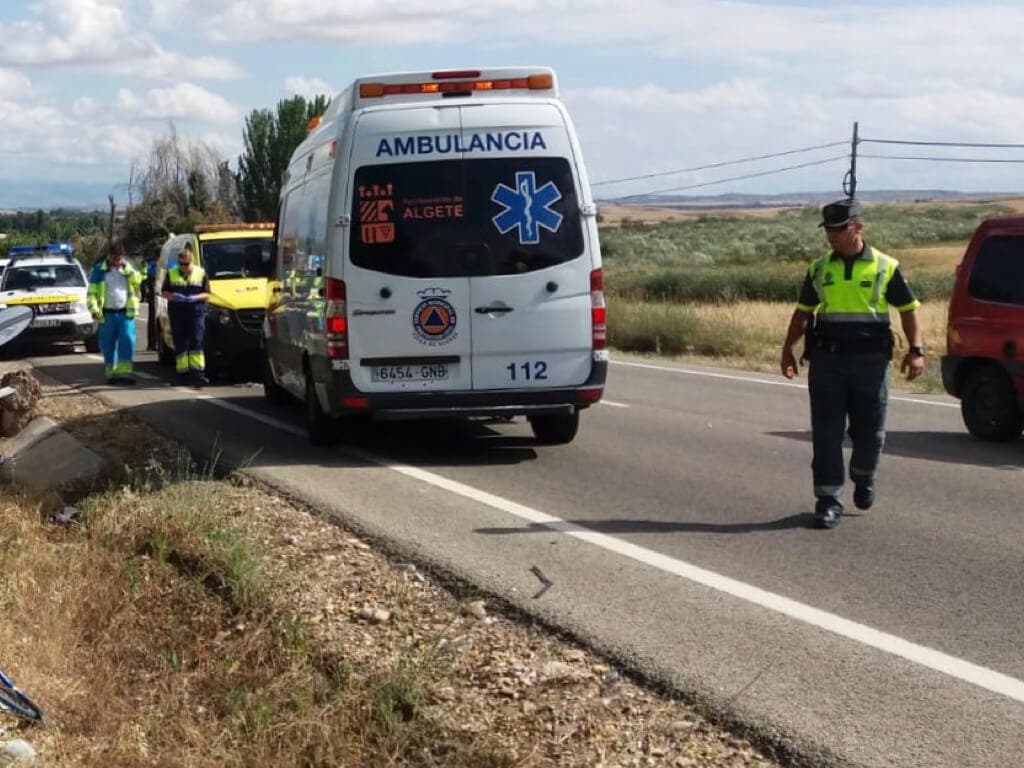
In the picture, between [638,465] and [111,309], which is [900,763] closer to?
[638,465]

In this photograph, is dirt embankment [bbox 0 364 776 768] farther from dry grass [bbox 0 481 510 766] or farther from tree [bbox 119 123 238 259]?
tree [bbox 119 123 238 259]

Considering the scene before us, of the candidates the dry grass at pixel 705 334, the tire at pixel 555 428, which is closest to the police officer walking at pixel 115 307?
the tire at pixel 555 428

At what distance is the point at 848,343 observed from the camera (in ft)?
27.8

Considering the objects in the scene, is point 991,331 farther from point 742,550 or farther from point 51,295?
point 51,295

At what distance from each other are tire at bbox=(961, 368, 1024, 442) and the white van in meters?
3.59

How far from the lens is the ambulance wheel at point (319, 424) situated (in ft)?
38.8

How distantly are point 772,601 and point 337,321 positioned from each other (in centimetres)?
481

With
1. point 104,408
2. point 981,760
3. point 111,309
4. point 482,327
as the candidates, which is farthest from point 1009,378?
point 111,309

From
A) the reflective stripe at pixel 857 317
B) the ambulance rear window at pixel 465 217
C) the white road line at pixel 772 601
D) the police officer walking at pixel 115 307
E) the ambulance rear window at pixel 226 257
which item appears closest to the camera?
the white road line at pixel 772 601

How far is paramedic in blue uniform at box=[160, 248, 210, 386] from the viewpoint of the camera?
18.2 m

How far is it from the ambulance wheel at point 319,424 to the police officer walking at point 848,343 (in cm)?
439

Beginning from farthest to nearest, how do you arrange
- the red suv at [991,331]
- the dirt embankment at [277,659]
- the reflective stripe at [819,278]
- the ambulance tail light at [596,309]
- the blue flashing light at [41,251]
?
the blue flashing light at [41,251], the red suv at [991,331], the ambulance tail light at [596,309], the reflective stripe at [819,278], the dirt embankment at [277,659]

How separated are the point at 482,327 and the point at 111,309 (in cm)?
891

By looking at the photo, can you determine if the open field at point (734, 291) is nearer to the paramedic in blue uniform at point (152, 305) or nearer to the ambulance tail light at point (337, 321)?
the paramedic in blue uniform at point (152, 305)
